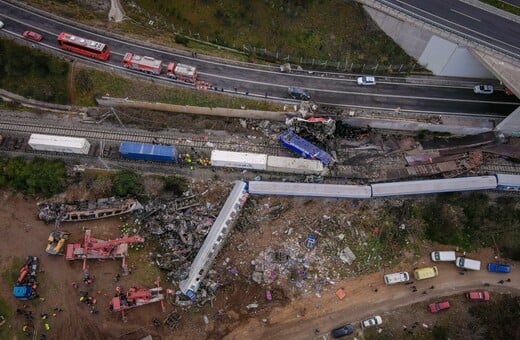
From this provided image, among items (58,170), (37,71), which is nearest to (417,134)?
(58,170)

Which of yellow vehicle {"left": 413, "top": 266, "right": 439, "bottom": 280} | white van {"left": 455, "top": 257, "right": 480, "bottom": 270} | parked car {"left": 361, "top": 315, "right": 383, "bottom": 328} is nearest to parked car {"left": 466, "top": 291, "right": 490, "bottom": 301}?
white van {"left": 455, "top": 257, "right": 480, "bottom": 270}

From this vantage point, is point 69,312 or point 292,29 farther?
point 292,29

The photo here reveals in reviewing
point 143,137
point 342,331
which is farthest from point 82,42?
point 342,331

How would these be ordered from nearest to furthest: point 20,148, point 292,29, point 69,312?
point 69,312 < point 20,148 < point 292,29

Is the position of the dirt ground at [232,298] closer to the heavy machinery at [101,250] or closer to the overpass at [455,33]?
the heavy machinery at [101,250]

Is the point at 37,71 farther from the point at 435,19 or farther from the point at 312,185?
the point at 435,19

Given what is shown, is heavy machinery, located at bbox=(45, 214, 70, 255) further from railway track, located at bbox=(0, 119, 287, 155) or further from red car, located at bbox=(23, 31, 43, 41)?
red car, located at bbox=(23, 31, 43, 41)

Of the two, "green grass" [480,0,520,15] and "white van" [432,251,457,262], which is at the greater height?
"green grass" [480,0,520,15]
